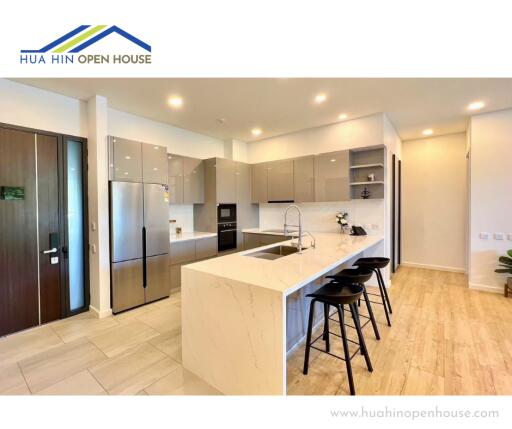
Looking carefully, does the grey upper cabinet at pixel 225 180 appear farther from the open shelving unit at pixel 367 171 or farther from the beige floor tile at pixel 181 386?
the beige floor tile at pixel 181 386

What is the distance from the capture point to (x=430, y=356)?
2250mm

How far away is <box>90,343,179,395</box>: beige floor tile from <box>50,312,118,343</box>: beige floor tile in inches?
29.4

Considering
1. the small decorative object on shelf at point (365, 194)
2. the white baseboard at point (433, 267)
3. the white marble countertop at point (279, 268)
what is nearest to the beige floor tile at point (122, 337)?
the white marble countertop at point (279, 268)

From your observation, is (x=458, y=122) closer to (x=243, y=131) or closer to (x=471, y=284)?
(x=471, y=284)

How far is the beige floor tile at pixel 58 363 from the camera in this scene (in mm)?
2006

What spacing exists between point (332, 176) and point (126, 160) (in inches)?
127

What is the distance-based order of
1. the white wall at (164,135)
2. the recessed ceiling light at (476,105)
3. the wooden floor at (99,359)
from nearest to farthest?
the wooden floor at (99,359) → the recessed ceiling light at (476,105) → the white wall at (164,135)

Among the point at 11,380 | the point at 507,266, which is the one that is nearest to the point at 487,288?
the point at 507,266

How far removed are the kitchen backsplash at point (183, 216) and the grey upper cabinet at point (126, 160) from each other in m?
1.23

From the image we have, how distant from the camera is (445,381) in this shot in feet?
6.32

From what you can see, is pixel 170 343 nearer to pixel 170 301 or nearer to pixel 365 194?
pixel 170 301
